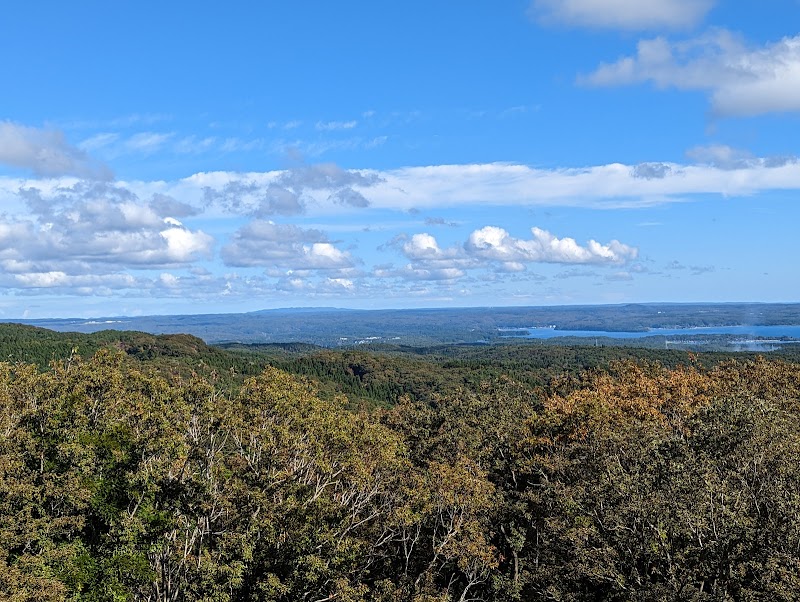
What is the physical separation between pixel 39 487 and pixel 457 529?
827 inches

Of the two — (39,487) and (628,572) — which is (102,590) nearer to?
(39,487)

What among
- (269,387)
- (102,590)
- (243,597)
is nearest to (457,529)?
(243,597)

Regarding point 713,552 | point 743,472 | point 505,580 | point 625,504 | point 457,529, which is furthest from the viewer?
point 505,580

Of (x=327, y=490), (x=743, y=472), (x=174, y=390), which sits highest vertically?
(x=174, y=390)

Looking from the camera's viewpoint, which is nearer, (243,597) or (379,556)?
(243,597)

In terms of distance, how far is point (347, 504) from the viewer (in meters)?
35.9

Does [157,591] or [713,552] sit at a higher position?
[713,552]

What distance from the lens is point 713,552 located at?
26438mm

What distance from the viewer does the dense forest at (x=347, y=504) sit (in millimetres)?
27594

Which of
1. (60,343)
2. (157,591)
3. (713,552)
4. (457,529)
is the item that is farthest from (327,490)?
(60,343)

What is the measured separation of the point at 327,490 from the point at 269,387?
711 centimetres

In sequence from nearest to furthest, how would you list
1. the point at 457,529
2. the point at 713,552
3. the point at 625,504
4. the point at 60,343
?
the point at 713,552 → the point at 625,504 → the point at 457,529 → the point at 60,343

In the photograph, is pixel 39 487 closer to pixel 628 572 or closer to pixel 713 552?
pixel 628 572

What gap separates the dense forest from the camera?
90.5 feet
